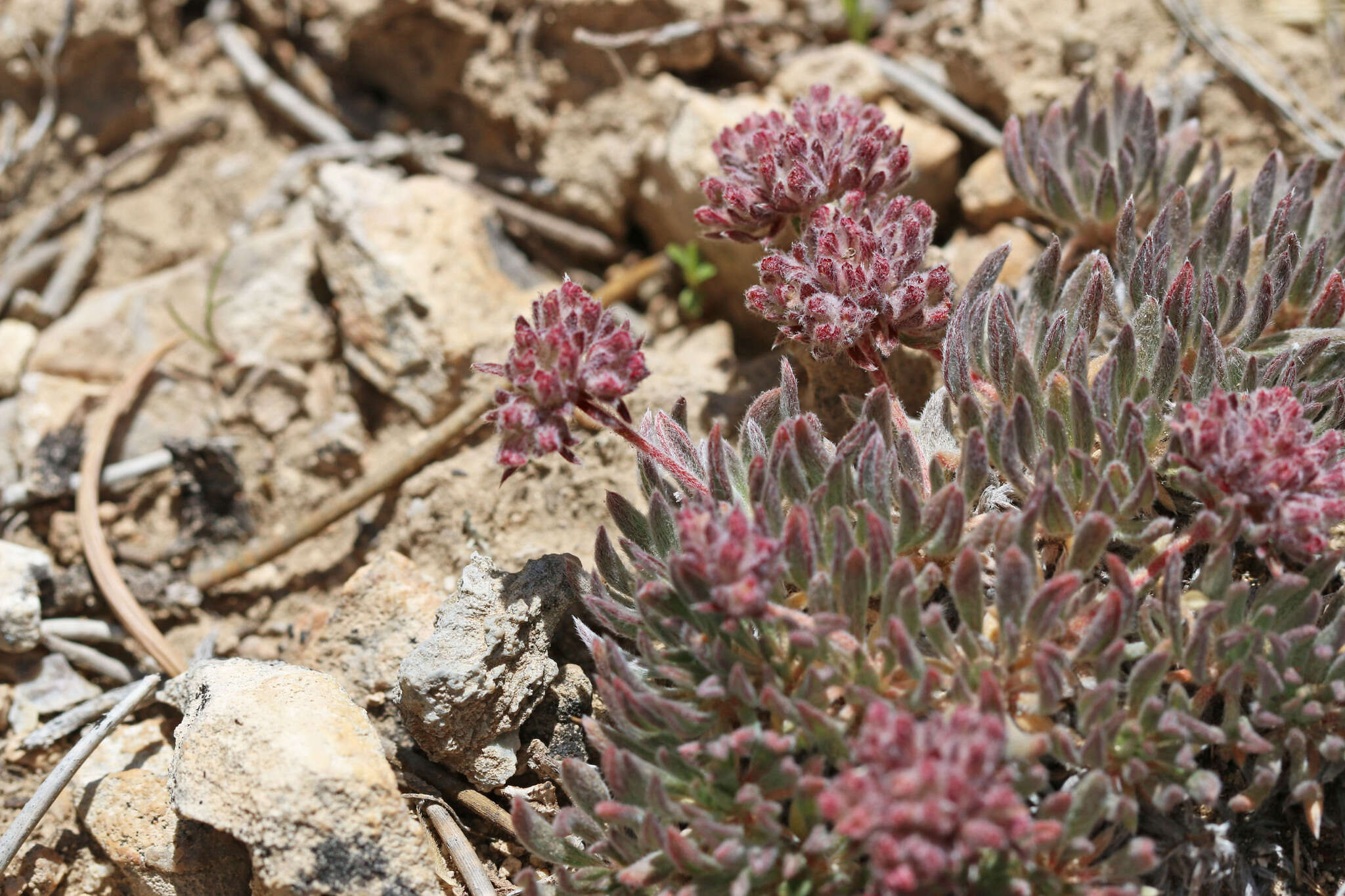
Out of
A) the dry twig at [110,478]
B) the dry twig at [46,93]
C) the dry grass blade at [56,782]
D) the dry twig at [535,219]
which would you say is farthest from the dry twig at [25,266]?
the dry grass blade at [56,782]

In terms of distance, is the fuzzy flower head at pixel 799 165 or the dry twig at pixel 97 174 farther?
the dry twig at pixel 97 174

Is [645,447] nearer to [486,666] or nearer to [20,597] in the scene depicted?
[486,666]

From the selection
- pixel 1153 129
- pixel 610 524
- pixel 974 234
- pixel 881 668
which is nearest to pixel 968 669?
pixel 881 668

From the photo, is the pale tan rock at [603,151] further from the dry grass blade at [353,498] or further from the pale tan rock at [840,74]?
the dry grass blade at [353,498]

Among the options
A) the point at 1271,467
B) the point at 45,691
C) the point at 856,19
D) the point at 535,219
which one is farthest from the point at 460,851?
the point at 856,19

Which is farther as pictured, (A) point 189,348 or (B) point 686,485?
(A) point 189,348

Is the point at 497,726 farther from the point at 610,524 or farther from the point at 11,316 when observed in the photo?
the point at 11,316
